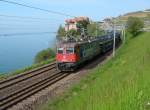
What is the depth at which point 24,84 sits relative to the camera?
98.1 feet

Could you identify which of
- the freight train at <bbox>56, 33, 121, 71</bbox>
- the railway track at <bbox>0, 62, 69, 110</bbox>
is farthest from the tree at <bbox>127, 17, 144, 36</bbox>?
the railway track at <bbox>0, 62, 69, 110</bbox>

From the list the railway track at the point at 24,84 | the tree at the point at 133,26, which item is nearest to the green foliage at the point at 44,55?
the tree at the point at 133,26

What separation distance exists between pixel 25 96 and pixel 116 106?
13098 mm

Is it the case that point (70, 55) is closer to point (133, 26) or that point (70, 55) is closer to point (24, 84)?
point (24, 84)

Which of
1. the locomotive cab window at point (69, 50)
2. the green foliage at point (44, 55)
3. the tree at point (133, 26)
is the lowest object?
the green foliage at point (44, 55)

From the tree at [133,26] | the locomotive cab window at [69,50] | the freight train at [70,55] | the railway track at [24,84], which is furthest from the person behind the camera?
the tree at [133,26]

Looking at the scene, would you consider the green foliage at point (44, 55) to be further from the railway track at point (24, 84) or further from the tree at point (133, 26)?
the railway track at point (24, 84)

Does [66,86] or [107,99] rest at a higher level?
[107,99]

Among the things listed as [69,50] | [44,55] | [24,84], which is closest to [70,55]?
[69,50]

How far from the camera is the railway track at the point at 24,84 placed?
78.6 feet

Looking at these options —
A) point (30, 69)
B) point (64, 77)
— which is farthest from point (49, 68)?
point (64, 77)

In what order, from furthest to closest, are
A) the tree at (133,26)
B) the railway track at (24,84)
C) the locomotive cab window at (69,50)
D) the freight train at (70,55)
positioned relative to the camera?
1. the tree at (133,26)
2. the locomotive cab window at (69,50)
3. the freight train at (70,55)
4. the railway track at (24,84)

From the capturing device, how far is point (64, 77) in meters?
34.4

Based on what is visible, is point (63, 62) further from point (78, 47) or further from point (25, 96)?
point (25, 96)
